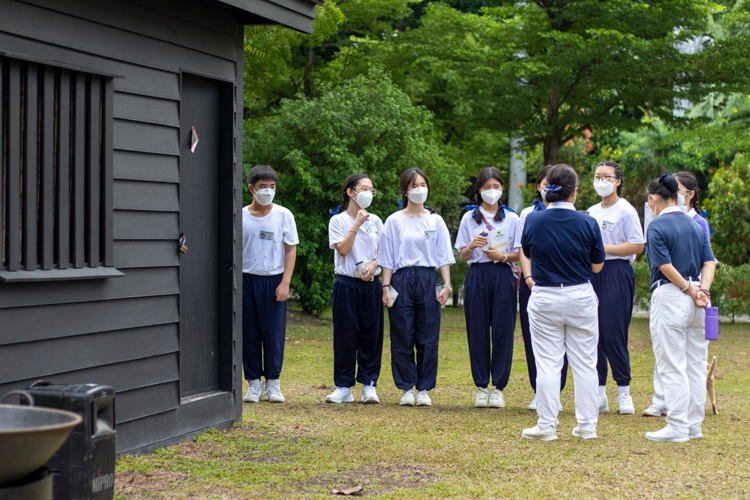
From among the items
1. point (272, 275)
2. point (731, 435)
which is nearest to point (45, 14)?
point (272, 275)

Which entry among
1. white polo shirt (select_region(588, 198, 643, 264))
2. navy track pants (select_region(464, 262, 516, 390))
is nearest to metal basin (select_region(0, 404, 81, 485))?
navy track pants (select_region(464, 262, 516, 390))

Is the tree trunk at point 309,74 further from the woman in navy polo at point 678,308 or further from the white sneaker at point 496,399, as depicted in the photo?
the woman in navy polo at point 678,308

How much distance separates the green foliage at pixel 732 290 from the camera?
1460 centimetres

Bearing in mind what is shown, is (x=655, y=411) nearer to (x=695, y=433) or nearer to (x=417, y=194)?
(x=695, y=433)

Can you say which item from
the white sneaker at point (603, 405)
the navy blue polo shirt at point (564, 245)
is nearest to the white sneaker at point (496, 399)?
the white sneaker at point (603, 405)

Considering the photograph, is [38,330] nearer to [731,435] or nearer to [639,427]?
[639,427]

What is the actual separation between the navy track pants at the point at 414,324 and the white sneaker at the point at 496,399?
1.80 ft

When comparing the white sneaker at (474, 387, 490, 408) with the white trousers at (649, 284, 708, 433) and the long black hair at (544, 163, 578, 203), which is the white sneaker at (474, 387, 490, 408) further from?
the long black hair at (544, 163, 578, 203)

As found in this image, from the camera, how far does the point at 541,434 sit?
5699mm

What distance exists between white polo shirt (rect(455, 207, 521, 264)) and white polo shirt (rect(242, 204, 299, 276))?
1.55 metres

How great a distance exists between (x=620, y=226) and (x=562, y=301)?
154 cm

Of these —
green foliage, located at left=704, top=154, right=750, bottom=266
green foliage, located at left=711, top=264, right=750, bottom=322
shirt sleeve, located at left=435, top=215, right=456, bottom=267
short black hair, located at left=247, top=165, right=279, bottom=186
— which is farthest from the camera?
green foliage, located at left=704, top=154, right=750, bottom=266

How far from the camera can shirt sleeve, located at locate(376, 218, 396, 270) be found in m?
7.10

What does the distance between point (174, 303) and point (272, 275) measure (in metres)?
1.83
